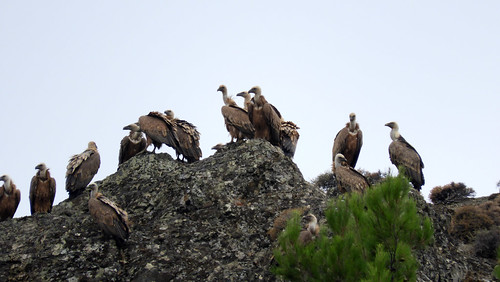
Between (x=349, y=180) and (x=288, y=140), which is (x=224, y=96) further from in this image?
(x=349, y=180)

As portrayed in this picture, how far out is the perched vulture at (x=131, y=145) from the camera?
Answer: 55.7 ft

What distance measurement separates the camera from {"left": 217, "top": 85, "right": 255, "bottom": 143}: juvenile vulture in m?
16.4

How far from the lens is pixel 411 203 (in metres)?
9.23

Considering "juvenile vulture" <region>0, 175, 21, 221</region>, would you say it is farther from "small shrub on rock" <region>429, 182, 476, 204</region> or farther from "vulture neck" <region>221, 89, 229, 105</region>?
"small shrub on rock" <region>429, 182, 476, 204</region>

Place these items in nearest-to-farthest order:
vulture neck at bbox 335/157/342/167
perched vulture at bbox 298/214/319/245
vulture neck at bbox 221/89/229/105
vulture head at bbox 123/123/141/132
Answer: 1. perched vulture at bbox 298/214/319/245
2. vulture neck at bbox 335/157/342/167
3. vulture head at bbox 123/123/141/132
4. vulture neck at bbox 221/89/229/105

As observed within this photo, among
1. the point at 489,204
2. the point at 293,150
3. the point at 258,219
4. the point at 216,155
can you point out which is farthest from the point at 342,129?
the point at 489,204

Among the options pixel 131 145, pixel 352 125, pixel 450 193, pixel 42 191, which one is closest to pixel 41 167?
pixel 42 191

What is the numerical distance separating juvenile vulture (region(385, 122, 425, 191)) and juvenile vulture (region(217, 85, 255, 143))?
3347mm

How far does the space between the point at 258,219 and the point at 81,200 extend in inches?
159

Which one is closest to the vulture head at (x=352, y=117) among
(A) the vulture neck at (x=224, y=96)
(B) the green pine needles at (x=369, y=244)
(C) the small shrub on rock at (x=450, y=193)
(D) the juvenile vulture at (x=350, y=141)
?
(D) the juvenile vulture at (x=350, y=141)

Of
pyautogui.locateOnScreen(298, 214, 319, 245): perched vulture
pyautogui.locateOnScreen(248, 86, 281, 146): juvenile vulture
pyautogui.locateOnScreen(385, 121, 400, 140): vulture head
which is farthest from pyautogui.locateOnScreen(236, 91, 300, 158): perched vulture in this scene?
pyautogui.locateOnScreen(298, 214, 319, 245): perched vulture

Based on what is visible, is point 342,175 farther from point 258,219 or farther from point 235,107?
point 235,107

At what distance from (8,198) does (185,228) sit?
5.26 metres

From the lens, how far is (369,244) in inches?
365
